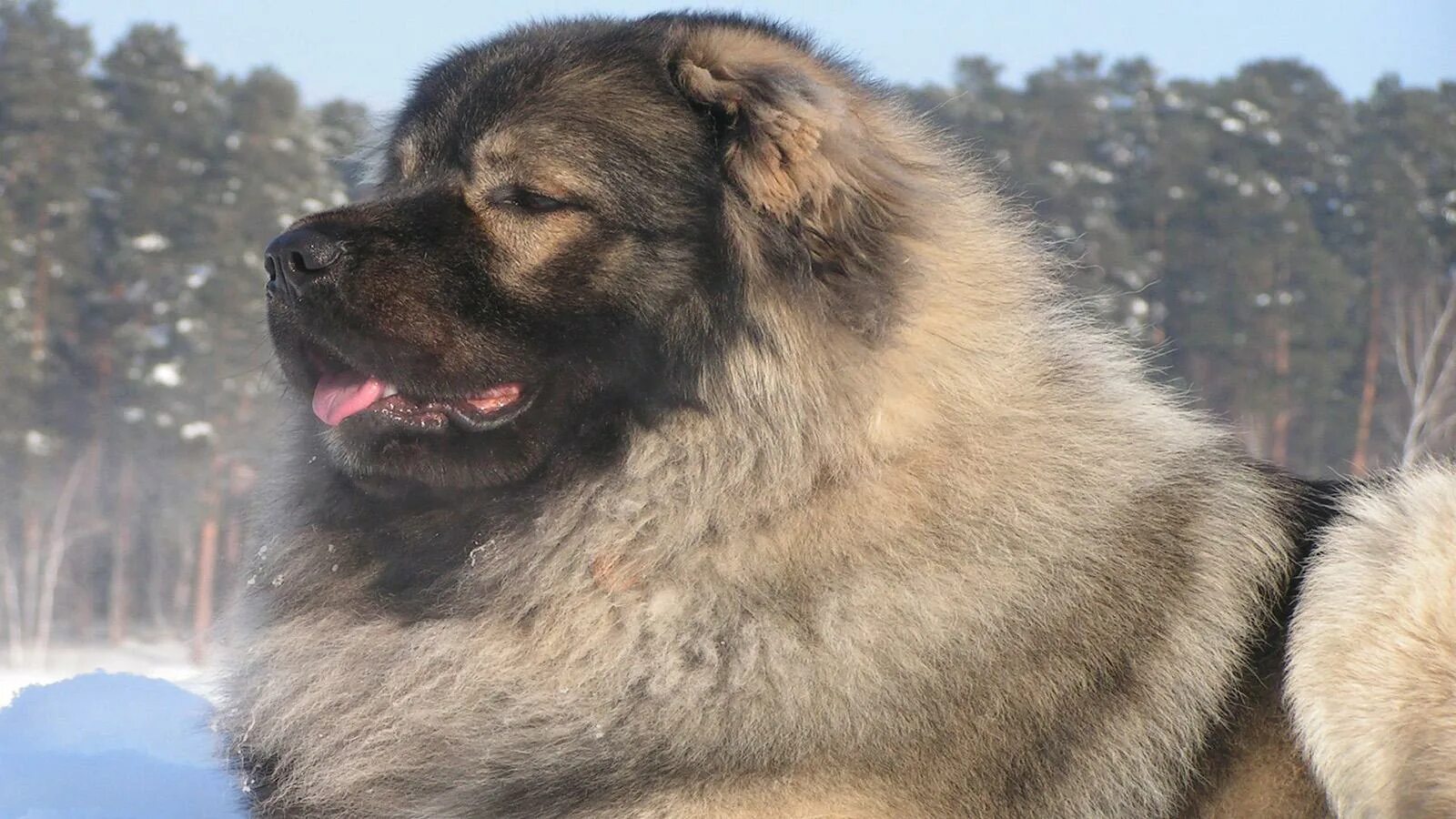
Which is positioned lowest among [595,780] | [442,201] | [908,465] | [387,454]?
[595,780]

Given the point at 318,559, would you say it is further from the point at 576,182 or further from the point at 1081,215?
the point at 1081,215

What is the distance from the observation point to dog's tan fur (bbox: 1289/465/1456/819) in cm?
302

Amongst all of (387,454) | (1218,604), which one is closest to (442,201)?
(387,454)

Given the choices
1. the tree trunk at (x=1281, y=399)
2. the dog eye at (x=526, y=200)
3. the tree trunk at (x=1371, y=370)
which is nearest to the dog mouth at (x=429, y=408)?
the dog eye at (x=526, y=200)

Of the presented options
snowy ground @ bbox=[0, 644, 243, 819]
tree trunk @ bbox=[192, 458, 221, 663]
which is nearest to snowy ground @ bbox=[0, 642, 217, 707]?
tree trunk @ bbox=[192, 458, 221, 663]

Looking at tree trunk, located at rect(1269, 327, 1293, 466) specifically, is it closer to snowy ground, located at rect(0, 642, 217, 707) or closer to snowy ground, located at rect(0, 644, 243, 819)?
snowy ground, located at rect(0, 642, 217, 707)

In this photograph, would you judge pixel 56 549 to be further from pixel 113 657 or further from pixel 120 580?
pixel 113 657

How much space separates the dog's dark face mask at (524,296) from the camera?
3082 mm

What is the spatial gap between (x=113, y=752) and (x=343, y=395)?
190 cm

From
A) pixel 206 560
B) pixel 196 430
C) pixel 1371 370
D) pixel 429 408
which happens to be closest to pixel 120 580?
pixel 206 560

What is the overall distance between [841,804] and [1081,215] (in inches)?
1201

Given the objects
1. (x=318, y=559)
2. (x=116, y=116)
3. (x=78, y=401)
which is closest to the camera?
(x=318, y=559)

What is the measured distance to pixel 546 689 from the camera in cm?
308

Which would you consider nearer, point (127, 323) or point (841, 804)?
point (841, 804)
